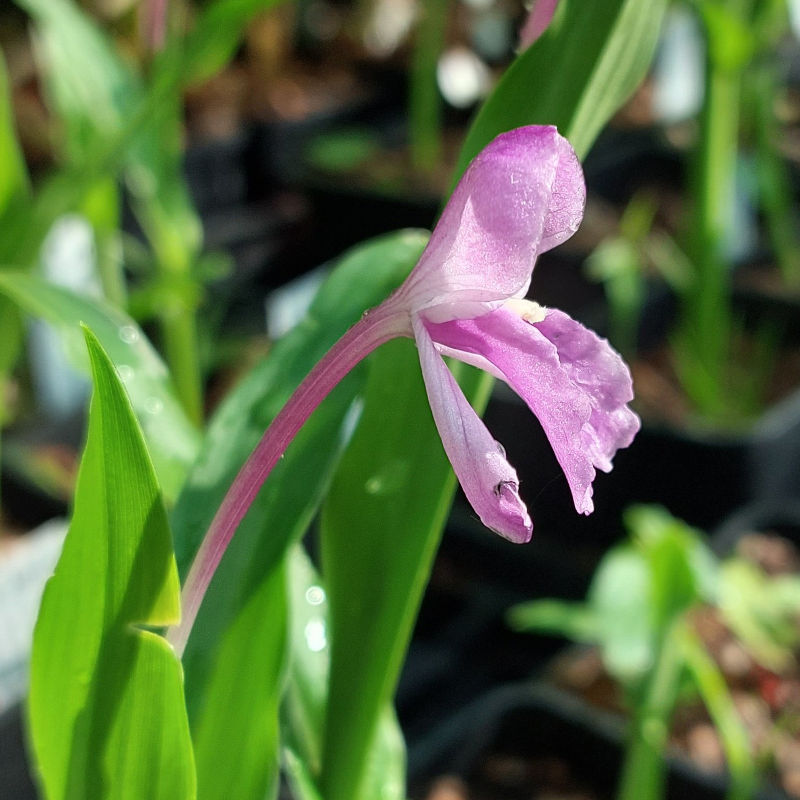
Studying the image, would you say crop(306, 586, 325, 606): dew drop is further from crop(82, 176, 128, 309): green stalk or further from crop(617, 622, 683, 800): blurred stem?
crop(82, 176, 128, 309): green stalk

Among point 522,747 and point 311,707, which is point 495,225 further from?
point 522,747

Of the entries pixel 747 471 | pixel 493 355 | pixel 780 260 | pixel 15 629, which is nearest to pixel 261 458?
pixel 493 355

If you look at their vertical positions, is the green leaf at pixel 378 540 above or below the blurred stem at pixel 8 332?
above

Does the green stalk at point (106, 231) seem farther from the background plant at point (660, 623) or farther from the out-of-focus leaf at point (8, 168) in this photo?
the background plant at point (660, 623)

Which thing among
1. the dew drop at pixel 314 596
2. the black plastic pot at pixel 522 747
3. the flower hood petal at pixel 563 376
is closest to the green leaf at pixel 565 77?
the flower hood petal at pixel 563 376

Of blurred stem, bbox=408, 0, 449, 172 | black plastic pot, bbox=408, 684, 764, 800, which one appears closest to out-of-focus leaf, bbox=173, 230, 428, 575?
black plastic pot, bbox=408, 684, 764, 800

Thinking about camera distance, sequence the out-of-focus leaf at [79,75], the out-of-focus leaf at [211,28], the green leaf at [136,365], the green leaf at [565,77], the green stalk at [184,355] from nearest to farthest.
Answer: the green leaf at [565,77], the green leaf at [136,365], the out-of-focus leaf at [211,28], the out-of-focus leaf at [79,75], the green stalk at [184,355]

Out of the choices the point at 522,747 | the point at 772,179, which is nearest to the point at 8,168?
the point at 522,747
